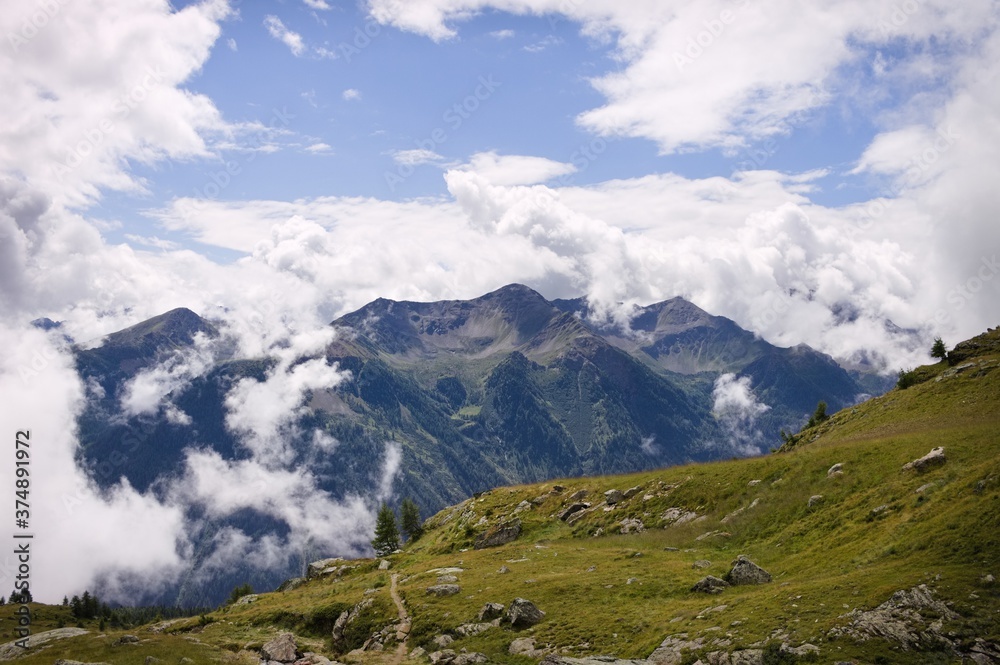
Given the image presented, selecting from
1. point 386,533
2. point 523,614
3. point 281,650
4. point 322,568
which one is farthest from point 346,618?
point 386,533

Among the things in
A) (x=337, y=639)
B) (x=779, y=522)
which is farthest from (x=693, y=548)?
(x=337, y=639)

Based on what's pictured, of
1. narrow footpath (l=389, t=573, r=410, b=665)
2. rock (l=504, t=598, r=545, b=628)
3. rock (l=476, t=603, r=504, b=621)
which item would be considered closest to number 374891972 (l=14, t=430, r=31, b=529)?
narrow footpath (l=389, t=573, r=410, b=665)

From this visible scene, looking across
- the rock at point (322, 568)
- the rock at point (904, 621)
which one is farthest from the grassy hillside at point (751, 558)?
the rock at point (322, 568)

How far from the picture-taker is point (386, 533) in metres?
111

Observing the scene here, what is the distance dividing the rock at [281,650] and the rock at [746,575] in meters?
34.3

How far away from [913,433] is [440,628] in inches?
1738

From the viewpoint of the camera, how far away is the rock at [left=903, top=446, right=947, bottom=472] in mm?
41875

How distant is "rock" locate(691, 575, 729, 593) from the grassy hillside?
970mm

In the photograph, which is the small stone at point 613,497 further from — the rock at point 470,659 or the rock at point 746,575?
the rock at point 470,659

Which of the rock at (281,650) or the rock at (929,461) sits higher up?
the rock at (929,461)

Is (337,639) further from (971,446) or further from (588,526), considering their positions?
(971,446)

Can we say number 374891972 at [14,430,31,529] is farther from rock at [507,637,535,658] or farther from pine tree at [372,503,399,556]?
pine tree at [372,503,399,556]

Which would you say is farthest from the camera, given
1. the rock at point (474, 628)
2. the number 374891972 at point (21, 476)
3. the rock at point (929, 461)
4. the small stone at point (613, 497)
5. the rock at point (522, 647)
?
the small stone at point (613, 497)

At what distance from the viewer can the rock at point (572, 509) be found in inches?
2832
